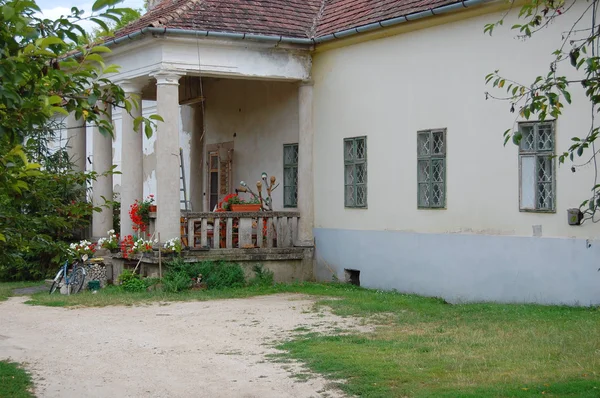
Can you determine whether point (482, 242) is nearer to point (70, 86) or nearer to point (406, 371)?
point (406, 371)

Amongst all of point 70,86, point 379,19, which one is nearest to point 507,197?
point 379,19

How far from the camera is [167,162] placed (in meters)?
15.6

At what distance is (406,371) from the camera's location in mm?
8102

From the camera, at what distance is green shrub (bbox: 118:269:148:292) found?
50.5ft

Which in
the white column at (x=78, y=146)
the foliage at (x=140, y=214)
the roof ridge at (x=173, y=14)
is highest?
the roof ridge at (x=173, y=14)

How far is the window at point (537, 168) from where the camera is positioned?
480 inches

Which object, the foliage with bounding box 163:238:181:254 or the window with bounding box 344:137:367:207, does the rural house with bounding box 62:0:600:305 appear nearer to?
the window with bounding box 344:137:367:207

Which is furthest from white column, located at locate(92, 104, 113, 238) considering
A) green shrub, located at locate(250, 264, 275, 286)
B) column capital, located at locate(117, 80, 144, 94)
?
green shrub, located at locate(250, 264, 275, 286)

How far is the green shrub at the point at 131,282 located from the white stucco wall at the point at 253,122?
387 centimetres

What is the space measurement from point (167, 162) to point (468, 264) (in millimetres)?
5820

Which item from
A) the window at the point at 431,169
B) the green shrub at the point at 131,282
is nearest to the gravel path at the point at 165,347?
the green shrub at the point at 131,282

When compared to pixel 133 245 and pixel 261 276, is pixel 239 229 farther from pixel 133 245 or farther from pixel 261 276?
pixel 133 245

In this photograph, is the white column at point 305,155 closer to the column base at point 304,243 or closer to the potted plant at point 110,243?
the column base at point 304,243

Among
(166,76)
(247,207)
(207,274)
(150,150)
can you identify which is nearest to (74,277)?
(207,274)
